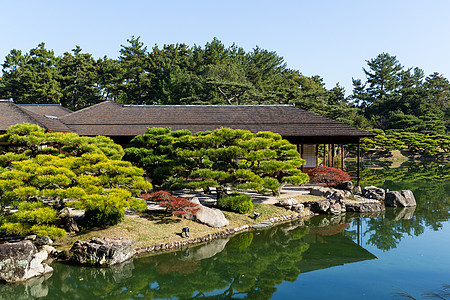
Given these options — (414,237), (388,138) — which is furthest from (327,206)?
(388,138)

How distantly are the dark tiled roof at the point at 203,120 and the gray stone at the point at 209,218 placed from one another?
23.9 ft

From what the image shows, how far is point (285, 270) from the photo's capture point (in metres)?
8.30

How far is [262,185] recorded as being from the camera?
11.8 metres

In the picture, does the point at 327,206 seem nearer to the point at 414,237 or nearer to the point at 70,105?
the point at 414,237

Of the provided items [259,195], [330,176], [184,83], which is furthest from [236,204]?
[184,83]

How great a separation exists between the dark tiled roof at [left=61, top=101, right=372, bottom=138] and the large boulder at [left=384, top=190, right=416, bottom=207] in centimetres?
328

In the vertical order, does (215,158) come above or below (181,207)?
above

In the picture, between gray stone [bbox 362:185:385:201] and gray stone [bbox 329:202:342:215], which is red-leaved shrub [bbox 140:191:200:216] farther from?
gray stone [bbox 362:185:385:201]

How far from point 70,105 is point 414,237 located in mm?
39520

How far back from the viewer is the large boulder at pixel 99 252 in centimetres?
821

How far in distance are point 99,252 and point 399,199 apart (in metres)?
13.0

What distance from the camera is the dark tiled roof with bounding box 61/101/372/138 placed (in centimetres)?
1741

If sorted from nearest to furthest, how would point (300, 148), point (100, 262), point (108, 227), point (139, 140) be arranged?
point (100, 262) < point (108, 227) < point (139, 140) < point (300, 148)

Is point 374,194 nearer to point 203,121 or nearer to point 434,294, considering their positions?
point 203,121
